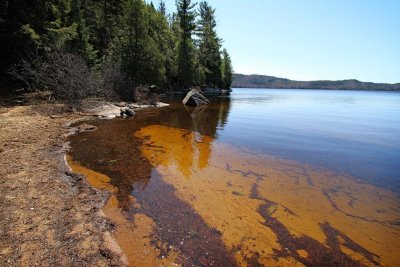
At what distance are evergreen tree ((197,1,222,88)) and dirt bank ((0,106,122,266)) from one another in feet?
163

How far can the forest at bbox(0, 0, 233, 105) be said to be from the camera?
63.9 feet

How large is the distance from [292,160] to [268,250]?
653cm

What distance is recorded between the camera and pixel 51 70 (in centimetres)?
1936

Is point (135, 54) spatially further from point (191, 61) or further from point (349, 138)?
point (349, 138)

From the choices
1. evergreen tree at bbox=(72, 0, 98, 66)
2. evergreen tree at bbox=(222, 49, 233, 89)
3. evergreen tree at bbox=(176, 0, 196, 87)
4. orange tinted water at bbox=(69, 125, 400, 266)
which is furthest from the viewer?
evergreen tree at bbox=(222, 49, 233, 89)

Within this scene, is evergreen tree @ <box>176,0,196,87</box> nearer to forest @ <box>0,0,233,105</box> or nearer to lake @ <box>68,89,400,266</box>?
forest @ <box>0,0,233,105</box>

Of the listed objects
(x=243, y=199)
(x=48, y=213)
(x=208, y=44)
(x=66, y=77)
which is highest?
(x=208, y=44)

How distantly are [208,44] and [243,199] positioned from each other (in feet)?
183

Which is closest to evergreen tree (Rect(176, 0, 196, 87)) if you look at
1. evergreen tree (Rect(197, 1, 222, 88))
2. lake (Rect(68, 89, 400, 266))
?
evergreen tree (Rect(197, 1, 222, 88))

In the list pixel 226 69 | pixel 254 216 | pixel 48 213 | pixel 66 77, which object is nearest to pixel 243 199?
pixel 254 216

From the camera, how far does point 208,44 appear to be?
58750 millimetres

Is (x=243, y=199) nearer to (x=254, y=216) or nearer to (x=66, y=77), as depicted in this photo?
(x=254, y=216)

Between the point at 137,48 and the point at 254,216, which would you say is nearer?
the point at 254,216

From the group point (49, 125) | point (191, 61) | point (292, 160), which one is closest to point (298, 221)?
point (292, 160)
